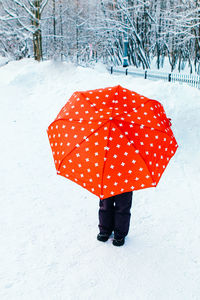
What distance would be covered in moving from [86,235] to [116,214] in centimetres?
63

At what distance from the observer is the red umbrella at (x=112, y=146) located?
7.07ft

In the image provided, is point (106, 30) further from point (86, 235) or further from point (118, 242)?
point (118, 242)

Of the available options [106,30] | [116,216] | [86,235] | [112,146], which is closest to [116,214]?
[116,216]

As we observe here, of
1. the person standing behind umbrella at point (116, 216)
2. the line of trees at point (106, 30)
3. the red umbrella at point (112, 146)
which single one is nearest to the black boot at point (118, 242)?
the person standing behind umbrella at point (116, 216)

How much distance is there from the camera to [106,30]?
928 inches

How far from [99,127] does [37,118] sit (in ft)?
19.5

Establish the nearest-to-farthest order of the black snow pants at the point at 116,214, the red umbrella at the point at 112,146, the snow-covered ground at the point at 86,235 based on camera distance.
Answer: the red umbrella at the point at 112,146 → the snow-covered ground at the point at 86,235 → the black snow pants at the point at 116,214

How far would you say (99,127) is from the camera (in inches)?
86.9

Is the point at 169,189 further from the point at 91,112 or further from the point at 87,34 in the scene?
the point at 87,34

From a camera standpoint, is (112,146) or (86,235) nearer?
(112,146)

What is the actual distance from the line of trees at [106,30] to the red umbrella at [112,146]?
1337 cm

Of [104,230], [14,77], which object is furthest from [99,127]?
[14,77]

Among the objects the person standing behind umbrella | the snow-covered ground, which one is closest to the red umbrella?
the person standing behind umbrella

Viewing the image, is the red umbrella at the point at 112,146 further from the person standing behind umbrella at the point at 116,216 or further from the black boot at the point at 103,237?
the black boot at the point at 103,237
